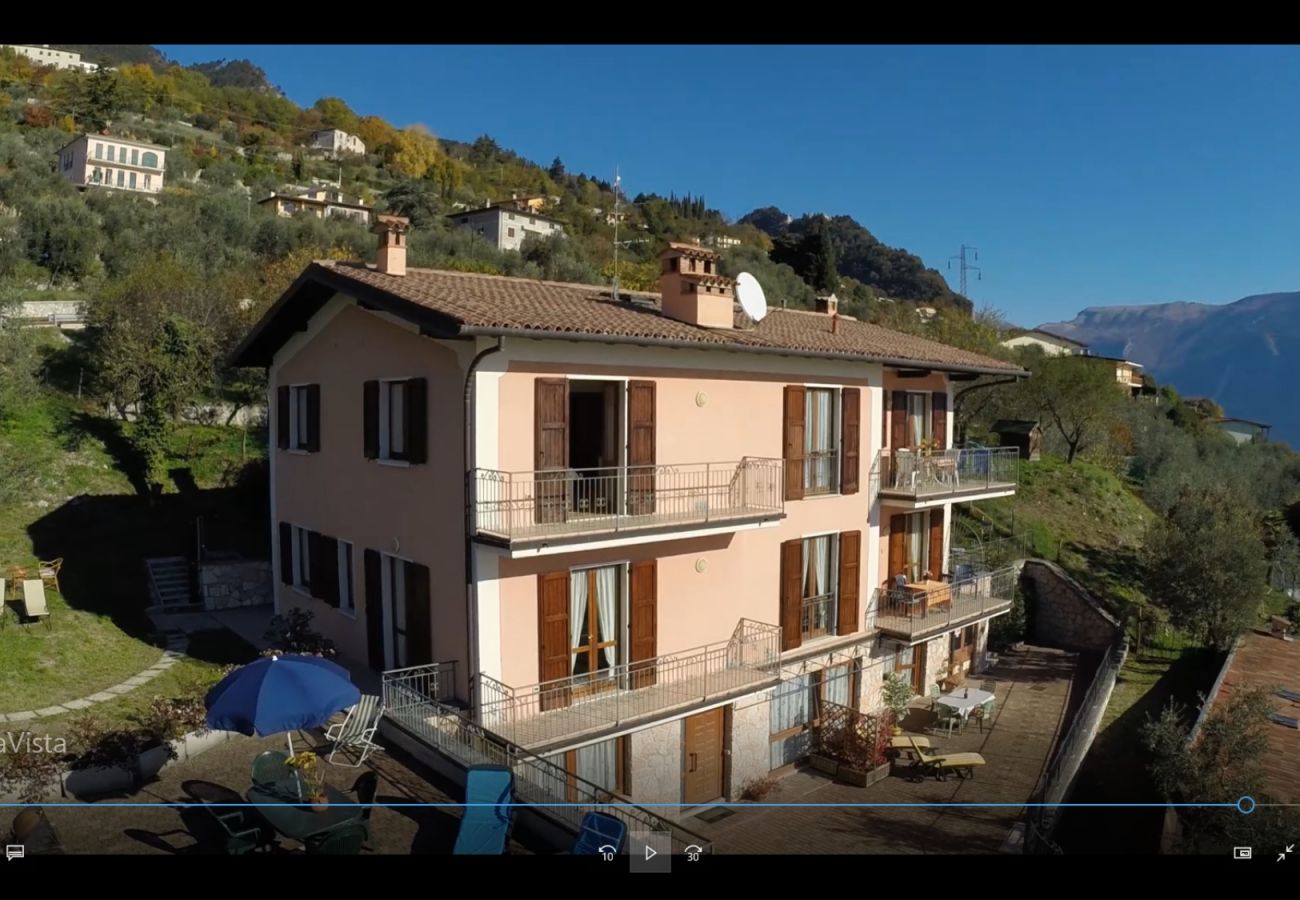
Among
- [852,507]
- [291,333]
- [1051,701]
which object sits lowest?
[1051,701]

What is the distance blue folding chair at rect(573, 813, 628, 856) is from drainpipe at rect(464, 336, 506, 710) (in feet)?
9.99

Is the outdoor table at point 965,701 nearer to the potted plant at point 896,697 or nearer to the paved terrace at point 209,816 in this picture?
the potted plant at point 896,697

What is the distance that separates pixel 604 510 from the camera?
11.0 m

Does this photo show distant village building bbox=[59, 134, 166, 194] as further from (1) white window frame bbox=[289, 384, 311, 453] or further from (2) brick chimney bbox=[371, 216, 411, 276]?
(2) brick chimney bbox=[371, 216, 411, 276]

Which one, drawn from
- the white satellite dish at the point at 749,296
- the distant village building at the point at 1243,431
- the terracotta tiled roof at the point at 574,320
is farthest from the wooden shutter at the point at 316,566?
the distant village building at the point at 1243,431

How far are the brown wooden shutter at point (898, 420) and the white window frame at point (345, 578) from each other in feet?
30.6

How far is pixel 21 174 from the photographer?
3105cm

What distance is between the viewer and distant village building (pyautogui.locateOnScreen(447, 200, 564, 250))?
4697cm

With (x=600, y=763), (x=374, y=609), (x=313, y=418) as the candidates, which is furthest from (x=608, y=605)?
(x=313, y=418)

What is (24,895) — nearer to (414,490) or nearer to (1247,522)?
(414,490)

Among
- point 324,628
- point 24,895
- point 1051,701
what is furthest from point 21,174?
point 1051,701

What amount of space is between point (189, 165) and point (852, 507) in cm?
4399

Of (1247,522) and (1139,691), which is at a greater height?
(1247,522)

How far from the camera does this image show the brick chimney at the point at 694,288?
1225 centimetres
